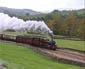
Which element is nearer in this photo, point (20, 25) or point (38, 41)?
point (38, 41)

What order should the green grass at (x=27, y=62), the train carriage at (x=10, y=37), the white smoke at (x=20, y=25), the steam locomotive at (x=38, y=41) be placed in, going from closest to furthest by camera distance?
the green grass at (x=27, y=62), the steam locomotive at (x=38, y=41), the white smoke at (x=20, y=25), the train carriage at (x=10, y=37)

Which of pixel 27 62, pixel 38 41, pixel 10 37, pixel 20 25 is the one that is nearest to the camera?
pixel 27 62

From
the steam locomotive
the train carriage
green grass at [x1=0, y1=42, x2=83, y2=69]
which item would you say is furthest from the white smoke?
green grass at [x1=0, y1=42, x2=83, y2=69]

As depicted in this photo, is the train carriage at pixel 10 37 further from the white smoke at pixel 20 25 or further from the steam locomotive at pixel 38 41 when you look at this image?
the white smoke at pixel 20 25

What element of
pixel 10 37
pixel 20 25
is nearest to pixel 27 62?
pixel 20 25

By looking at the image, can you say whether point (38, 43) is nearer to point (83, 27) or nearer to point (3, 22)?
point (3, 22)

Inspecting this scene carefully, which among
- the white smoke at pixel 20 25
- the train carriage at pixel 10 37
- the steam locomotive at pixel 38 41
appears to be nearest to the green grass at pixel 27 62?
the steam locomotive at pixel 38 41

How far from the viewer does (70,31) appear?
6119 cm

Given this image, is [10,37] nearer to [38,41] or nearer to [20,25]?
[20,25]

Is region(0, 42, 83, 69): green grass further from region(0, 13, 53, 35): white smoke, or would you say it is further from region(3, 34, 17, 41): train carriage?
region(3, 34, 17, 41): train carriage

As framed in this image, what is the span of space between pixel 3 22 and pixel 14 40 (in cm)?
352

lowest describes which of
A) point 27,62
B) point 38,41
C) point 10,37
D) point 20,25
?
point 27,62

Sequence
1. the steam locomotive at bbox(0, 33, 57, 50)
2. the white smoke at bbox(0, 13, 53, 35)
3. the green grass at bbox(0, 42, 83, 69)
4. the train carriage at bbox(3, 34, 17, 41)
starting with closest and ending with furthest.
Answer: the green grass at bbox(0, 42, 83, 69) < the steam locomotive at bbox(0, 33, 57, 50) < the white smoke at bbox(0, 13, 53, 35) < the train carriage at bbox(3, 34, 17, 41)

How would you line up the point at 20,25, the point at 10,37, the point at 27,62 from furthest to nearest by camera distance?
the point at 10,37, the point at 20,25, the point at 27,62
